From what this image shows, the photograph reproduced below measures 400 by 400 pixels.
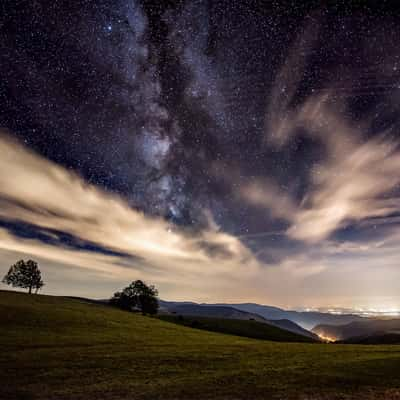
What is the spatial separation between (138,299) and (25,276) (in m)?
44.6

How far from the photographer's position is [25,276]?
112 meters

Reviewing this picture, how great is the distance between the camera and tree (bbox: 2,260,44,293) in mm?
110250

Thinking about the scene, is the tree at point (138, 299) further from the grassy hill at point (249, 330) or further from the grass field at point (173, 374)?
the grass field at point (173, 374)

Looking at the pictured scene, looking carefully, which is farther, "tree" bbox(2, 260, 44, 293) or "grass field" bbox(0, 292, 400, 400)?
"tree" bbox(2, 260, 44, 293)

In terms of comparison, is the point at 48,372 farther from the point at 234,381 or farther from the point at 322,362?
the point at 322,362

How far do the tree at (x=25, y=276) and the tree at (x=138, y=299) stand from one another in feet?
100

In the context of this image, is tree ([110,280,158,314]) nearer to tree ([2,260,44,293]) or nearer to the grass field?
tree ([2,260,44,293])

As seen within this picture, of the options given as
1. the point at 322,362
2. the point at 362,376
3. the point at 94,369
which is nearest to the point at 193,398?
the point at 94,369

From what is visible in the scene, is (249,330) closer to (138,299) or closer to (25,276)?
(138,299)

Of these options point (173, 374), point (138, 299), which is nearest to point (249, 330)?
point (138, 299)

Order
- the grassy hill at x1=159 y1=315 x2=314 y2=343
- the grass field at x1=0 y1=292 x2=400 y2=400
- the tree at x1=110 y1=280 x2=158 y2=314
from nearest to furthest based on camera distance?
the grass field at x1=0 y1=292 x2=400 y2=400 < the grassy hill at x1=159 y1=315 x2=314 y2=343 < the tree at x1=110 y1=280 x2=158 y2=314

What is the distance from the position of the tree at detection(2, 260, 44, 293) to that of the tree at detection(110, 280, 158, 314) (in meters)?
30.6

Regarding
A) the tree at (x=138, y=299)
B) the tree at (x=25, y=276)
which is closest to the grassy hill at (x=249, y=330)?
the tree at (x=138, y=299)

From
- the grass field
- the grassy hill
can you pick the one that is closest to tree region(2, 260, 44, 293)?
the grassy hill
